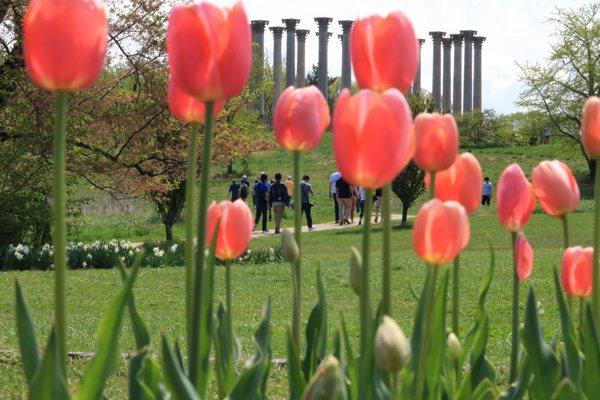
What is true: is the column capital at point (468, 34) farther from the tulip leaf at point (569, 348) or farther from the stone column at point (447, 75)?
the tulip leaf at point (569, 348)

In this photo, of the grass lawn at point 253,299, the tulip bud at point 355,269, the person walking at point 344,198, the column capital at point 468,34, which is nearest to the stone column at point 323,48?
the column capital at point 468,34

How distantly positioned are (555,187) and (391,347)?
30.7 inches

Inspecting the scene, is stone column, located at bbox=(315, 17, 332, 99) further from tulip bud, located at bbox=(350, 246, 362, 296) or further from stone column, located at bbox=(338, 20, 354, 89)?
tulip bud, located at bbox=(350, 246, 362, 296)

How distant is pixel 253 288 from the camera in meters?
10.9

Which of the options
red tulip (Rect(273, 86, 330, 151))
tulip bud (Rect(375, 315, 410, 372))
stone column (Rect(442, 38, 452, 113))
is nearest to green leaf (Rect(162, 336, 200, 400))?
tulip bud (Rect(375, 315, 410, 372))

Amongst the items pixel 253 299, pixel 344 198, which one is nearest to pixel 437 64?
pixel 344 198

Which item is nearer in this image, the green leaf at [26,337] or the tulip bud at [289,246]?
the green leaf at [26,337]

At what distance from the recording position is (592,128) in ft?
5.92

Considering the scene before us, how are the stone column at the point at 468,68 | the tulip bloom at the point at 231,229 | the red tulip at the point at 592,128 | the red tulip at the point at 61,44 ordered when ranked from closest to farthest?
the red tulip at the point at 61,44 < the red tulip at the point at 592,128 < the tulip bloom at the point at 231,229 < the stone column at the point at 468,68

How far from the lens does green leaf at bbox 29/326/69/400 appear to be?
126cm

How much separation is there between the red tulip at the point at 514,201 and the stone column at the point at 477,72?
226 feet

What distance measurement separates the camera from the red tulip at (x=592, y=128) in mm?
1807

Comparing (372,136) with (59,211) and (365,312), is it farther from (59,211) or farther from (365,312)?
(59,211)

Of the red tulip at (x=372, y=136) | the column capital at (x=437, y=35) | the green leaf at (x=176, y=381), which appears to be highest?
the column capital at (x=437, y=35)
